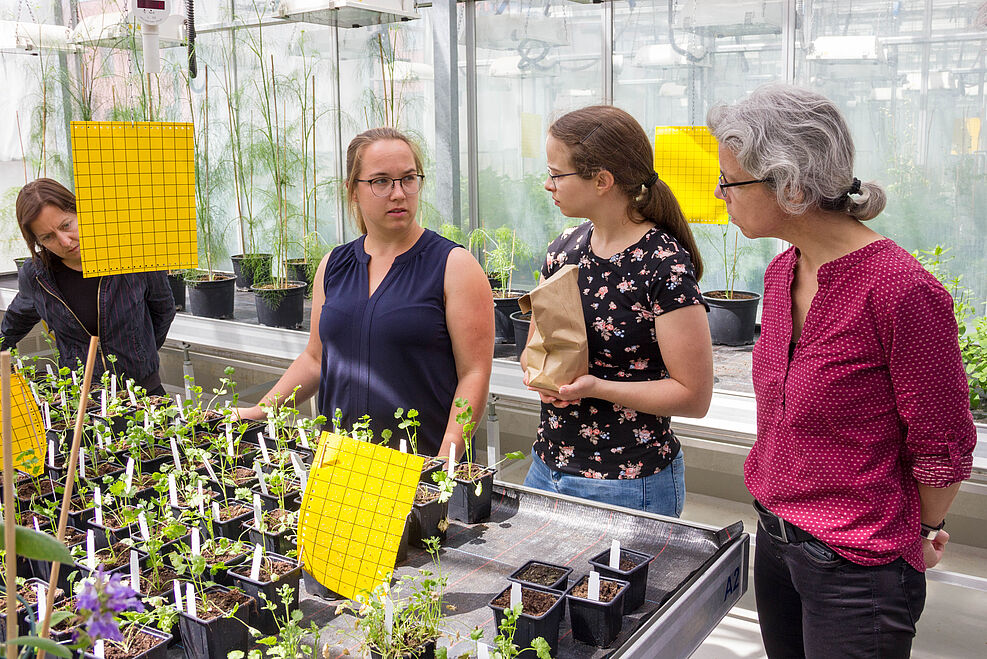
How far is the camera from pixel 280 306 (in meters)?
3.79

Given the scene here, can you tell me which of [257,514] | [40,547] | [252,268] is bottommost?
[257,514]

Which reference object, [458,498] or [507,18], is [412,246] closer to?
[458,498]

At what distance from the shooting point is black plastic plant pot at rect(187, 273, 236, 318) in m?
3.99

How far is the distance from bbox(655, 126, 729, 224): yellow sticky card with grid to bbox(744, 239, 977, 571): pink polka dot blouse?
4.36 ft

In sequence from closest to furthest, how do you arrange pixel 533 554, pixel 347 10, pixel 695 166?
pixel 533 554 → pixel 695 166 → pixel 347 10

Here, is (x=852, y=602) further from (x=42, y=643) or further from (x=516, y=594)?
(x=42, y=643)

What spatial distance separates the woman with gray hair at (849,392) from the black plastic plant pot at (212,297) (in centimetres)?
314

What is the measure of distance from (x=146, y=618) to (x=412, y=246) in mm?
1011

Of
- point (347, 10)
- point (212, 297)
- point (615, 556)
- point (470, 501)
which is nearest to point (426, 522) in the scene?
point (470, 501)

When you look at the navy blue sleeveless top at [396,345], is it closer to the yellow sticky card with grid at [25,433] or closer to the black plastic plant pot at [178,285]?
the yellow sticky card with grid at [25,433]

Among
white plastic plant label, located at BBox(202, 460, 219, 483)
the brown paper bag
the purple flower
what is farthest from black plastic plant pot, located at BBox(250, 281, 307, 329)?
the purple flower

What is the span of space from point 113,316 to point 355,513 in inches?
60.1

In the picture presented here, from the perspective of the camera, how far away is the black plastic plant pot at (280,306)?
12.3 ft

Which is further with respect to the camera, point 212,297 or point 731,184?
point 212,297
